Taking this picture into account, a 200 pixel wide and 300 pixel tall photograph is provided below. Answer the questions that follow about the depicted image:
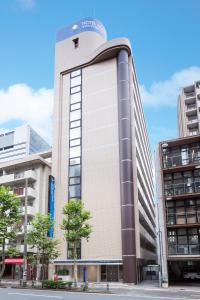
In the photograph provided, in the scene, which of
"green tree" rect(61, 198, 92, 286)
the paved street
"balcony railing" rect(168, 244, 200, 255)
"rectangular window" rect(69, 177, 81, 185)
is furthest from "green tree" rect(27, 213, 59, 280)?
"balcony railing" rect(168, 244, 200, 255)

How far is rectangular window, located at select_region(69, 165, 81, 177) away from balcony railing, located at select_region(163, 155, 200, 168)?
49.1ft

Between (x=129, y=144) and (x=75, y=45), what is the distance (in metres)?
21.0

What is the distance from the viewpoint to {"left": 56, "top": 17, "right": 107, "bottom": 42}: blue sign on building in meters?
54.5

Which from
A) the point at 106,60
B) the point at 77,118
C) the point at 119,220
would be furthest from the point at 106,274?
the point at 106,60

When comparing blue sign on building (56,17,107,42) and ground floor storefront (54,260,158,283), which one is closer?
ground floor storefront (54,260,158,283)

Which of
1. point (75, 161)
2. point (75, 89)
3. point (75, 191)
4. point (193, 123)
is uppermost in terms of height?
point (75, 89)

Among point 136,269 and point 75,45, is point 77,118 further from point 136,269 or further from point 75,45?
point 136,269

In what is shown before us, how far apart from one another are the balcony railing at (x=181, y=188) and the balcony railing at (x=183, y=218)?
81.2 inches

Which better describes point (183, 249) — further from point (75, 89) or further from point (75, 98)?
point (75, 89)

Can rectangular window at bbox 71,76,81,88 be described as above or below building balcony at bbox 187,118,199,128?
above

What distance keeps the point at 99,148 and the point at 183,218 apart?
16.9 metres

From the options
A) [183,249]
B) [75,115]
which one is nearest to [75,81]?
[75,115]

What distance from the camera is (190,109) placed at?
69750mm

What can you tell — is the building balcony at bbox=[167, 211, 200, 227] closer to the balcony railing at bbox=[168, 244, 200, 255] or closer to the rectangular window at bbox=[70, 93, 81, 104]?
the balcony railing at bbox=[168, 244, 200, 255]
